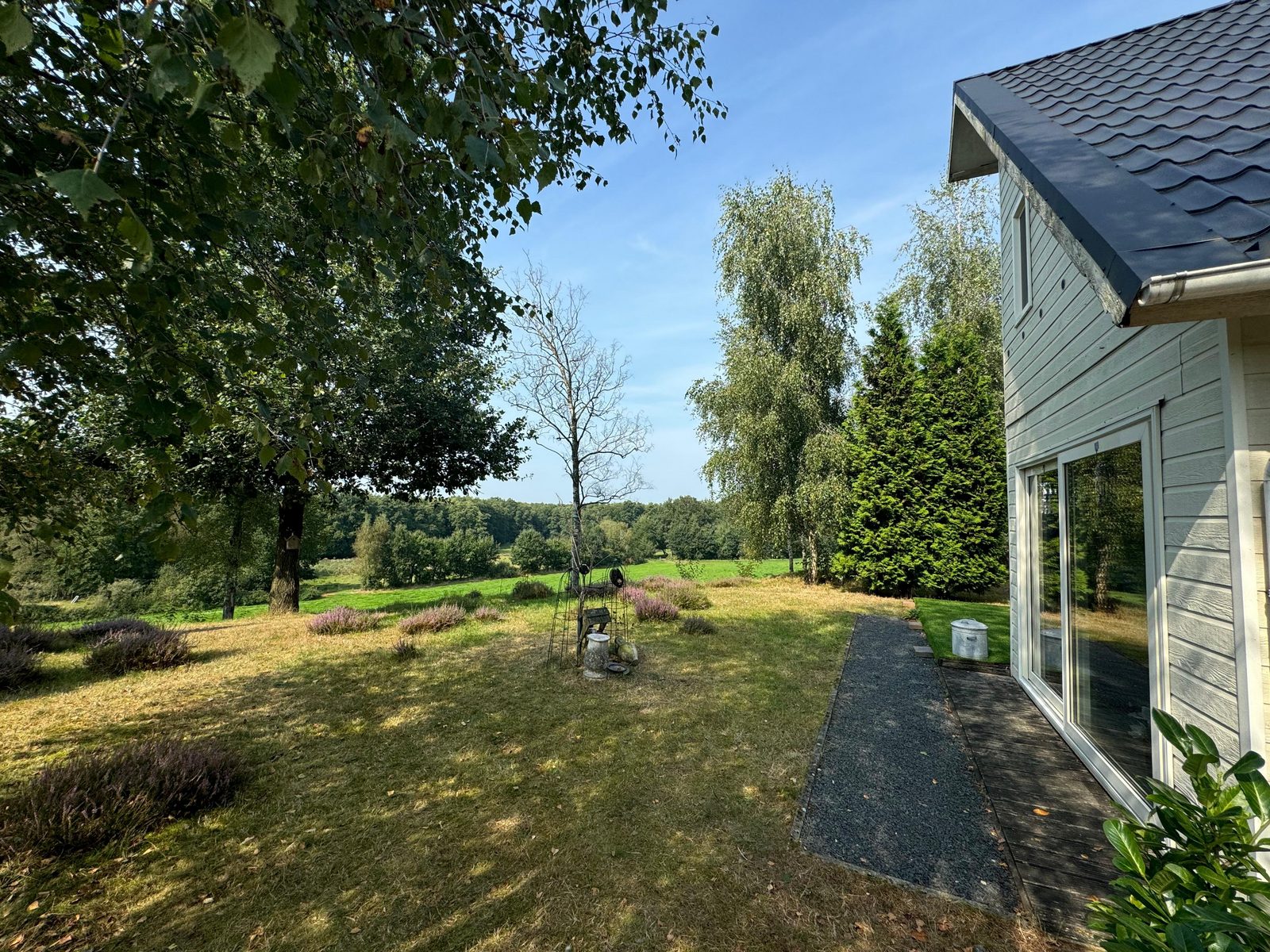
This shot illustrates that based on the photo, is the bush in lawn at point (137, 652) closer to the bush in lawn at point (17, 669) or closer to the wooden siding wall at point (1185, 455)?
the bush in lawn at point (17, 669)

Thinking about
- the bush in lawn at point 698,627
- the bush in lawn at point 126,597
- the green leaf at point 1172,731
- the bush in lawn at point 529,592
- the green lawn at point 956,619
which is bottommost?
the bush in lawn at point 126,597

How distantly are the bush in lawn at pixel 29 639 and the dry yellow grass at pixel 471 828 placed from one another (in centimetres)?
181

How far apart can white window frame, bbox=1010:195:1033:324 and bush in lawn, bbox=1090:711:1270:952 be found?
500 cm

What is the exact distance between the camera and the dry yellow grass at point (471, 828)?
2.49m

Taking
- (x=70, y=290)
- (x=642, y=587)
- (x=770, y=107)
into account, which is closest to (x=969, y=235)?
(x=770, y=107)

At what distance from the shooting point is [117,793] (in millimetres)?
3217

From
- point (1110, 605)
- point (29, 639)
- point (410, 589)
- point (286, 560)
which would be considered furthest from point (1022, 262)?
point (410, 589)

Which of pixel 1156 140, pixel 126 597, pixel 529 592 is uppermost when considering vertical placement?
pixel 1156 140

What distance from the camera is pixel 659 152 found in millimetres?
4039

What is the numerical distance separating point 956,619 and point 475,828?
26.0ft

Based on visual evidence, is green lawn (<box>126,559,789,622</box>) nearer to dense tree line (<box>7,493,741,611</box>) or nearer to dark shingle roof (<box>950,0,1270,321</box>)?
dense tree line (<box>7,493,741,611</box>)

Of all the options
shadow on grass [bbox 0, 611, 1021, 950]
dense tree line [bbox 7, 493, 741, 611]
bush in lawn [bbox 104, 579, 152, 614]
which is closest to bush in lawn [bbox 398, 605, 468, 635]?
dense tree line [bbox 7, 493, 741, 611]

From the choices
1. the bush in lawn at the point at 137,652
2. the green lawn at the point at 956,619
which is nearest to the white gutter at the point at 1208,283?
the green lawn at the point at 956,619

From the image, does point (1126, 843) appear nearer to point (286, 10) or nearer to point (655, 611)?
point (286, 10)
